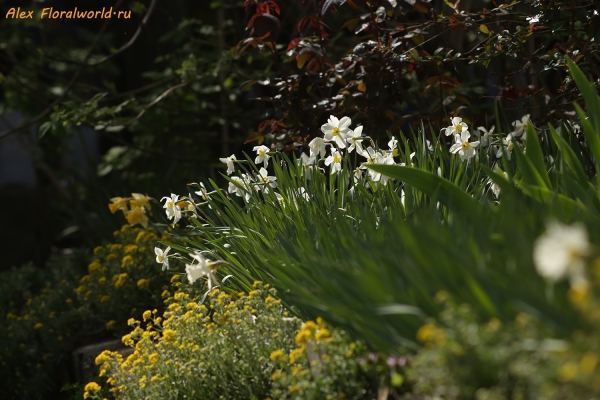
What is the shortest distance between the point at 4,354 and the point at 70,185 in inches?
137

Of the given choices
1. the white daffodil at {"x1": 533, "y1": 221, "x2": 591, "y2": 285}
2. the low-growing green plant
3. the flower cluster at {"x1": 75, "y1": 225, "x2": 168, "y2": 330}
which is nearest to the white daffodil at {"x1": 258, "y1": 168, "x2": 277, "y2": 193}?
the flower cluster at {"x1": 75, "y1": 225, "x2": 168, "y2": 330}

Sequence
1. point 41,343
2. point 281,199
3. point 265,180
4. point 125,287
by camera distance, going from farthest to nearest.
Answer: point 41,343 < point 125,287 < point 265,180 < point 281,199

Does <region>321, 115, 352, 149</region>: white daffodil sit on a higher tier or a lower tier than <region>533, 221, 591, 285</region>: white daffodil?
higher

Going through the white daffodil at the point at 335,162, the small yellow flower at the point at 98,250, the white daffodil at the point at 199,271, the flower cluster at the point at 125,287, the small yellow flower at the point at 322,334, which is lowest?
the flower cluster at the point at 125,287

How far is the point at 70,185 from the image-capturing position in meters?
6.87

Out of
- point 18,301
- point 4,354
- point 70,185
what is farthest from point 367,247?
point 70,185

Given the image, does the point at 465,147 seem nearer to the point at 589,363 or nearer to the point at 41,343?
the point at 589,363

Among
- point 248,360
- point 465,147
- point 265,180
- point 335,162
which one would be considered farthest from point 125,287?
point 465,147

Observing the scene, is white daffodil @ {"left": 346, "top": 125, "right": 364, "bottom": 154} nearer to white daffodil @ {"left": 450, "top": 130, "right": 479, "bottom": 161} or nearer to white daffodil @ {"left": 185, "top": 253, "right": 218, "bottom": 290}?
white daffodil @ {"left": 450, "top": 130, "right": 479, "bottom": 161}

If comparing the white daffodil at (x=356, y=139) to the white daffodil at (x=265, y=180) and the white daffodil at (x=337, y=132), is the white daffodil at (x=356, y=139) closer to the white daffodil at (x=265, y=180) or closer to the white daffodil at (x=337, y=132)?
the white daffodil at (x=337, y=132)

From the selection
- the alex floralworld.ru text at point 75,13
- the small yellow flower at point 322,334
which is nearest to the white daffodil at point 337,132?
the small yellow flower at point 322,334

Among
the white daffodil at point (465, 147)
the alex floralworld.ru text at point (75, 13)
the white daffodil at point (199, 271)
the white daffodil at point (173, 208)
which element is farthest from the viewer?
the alex floralworld.ru text at point (75, 13)

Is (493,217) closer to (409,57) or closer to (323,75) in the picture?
(409,57)

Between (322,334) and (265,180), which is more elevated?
(265,180)
